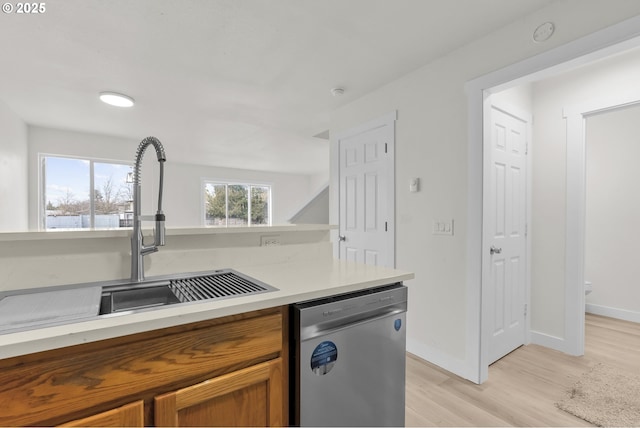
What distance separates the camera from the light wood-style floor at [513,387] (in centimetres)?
172

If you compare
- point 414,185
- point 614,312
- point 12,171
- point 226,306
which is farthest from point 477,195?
point 12,171

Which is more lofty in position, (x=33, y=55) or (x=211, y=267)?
(x=33, y=55)

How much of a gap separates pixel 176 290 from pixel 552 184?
298 cm

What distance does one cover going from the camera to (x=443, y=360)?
233cm

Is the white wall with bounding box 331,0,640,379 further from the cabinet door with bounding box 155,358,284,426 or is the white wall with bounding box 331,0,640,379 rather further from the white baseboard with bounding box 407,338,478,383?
the cabinet door with bounding box 155,358,284,426

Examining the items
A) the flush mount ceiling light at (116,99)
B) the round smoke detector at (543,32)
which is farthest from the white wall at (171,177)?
the round smoke detector at (543,32)

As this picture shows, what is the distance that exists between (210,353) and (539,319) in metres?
2.92

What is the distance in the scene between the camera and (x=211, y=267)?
1.45 meters

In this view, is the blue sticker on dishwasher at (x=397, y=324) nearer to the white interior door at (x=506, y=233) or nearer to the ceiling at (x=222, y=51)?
the white interior door at (x=506, y=233)

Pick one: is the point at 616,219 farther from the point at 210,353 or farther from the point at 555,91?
the point at 210,353

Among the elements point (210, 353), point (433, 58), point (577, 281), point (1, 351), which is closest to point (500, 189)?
point (577, 281)

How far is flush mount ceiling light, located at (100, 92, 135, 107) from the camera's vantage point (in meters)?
3.04

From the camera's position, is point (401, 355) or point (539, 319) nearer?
point (401, 355)

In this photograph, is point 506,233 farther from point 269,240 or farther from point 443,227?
point 269,240
